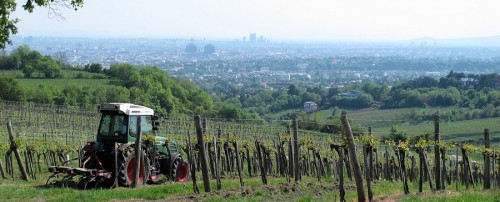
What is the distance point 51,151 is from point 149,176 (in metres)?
8.38

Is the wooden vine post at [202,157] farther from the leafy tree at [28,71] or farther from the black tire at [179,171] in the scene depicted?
the leafy tree at [28,71]

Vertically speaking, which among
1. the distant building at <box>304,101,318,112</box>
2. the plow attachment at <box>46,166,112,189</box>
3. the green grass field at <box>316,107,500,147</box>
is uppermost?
the plow attachment at <box>46,166,112,189</box>

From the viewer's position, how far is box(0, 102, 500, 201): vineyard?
53.8 ft

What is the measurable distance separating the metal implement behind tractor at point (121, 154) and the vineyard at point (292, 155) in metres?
1.17

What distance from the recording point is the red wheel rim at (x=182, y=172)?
69.4ft

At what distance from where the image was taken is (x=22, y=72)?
90562 millimetres

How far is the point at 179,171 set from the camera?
2125 cm

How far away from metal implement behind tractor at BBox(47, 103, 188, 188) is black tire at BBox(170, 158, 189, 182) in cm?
3

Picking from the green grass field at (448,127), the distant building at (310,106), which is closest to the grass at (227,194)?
the green grass field at (448,127)

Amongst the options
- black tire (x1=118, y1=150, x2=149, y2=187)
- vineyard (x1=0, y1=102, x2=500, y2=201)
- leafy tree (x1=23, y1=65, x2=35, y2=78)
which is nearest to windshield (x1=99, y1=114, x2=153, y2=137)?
black tire (x1=118, y1=150, x2=149, y2=187)

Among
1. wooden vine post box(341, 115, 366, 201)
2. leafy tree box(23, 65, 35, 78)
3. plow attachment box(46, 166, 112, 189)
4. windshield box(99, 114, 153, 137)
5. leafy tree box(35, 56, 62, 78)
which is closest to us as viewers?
wooden vine post box(341, 115, 366, 201)

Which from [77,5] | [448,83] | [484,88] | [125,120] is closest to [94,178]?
[125,120]

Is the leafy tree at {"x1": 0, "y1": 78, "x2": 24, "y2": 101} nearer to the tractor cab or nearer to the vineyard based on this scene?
the vineyard

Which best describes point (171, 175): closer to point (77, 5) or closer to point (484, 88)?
point (77, 5)
